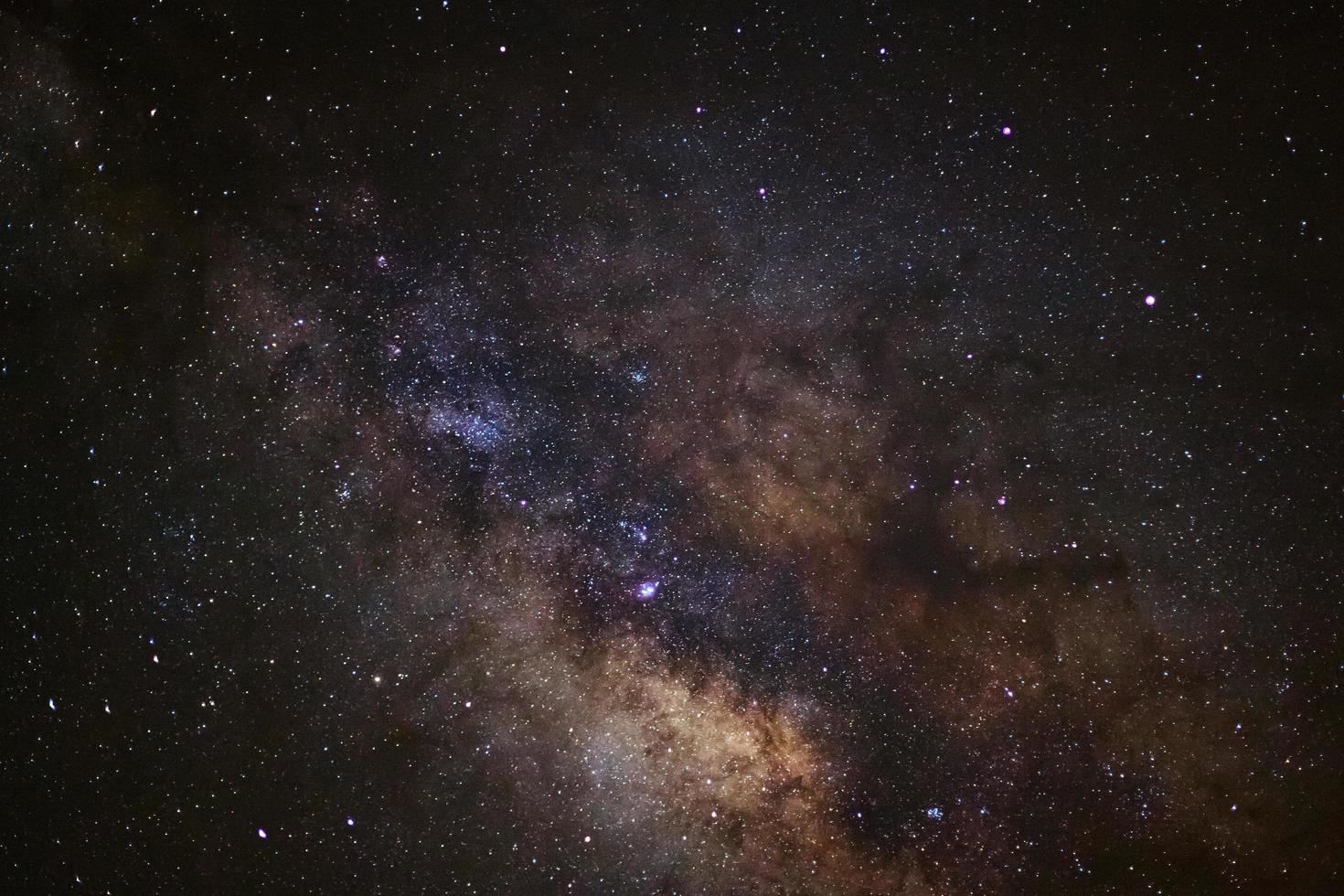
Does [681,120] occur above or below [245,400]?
above

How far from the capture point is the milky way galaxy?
219 centimetres

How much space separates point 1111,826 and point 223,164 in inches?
176

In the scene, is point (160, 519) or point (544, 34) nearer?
point (544, 34)

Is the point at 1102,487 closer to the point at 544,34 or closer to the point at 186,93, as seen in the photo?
the point at 544,34

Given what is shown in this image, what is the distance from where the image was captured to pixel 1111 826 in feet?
7.89

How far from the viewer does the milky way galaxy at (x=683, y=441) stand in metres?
2.19

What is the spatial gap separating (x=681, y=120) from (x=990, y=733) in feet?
9.07

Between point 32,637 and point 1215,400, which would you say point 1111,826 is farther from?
point 32,637

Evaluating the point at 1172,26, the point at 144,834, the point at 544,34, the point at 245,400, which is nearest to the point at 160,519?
the point at 245,400

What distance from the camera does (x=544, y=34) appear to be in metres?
2.20

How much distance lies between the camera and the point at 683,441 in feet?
7.77

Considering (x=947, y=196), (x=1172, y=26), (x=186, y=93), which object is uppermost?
(x=1172, y=26)

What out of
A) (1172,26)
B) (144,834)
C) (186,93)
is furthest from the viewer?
(144,834)

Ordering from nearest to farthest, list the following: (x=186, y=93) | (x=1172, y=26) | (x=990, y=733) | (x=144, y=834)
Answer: (x=1172, y=26)
(x=186, y=93)
(x=990, y=733)
(x=144, y=834)
